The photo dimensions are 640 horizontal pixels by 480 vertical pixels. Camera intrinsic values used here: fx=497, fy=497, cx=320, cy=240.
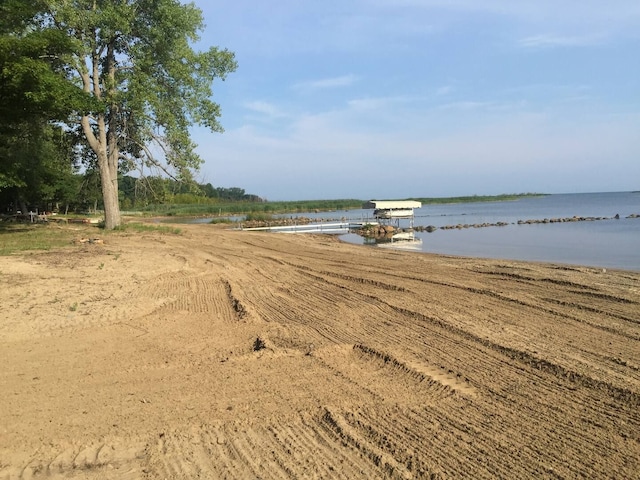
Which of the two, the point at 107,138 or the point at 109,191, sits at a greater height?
the point at 107,138

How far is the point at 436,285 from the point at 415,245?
1708cm

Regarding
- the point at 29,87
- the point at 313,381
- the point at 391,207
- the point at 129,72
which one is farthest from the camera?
the point at 391,207

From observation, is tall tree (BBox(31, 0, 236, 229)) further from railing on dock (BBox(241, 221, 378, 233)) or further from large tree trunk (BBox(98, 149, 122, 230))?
railing on dock (BBox(241, 221, 378, 233))

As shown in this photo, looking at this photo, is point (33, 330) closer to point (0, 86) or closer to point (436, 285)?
point (436, 285)

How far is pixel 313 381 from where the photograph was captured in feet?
16.9

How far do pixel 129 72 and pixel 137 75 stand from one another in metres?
1.66

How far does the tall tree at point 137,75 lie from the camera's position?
20.1 meters

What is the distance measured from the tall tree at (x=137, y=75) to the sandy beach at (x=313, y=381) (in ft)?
41.5

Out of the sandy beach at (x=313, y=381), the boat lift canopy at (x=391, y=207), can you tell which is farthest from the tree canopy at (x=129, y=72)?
the boat lift canopy at (x=391, y=207)

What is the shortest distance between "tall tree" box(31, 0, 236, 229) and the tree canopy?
4 centimetres

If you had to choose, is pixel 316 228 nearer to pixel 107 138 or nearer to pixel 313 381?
pixel 107 138

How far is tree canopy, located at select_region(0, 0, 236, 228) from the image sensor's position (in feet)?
63.6

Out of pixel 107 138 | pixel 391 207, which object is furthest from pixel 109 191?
pixel 391 207

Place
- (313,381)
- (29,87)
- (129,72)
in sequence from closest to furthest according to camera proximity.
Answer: (313,381), (29,87), (129,72)
